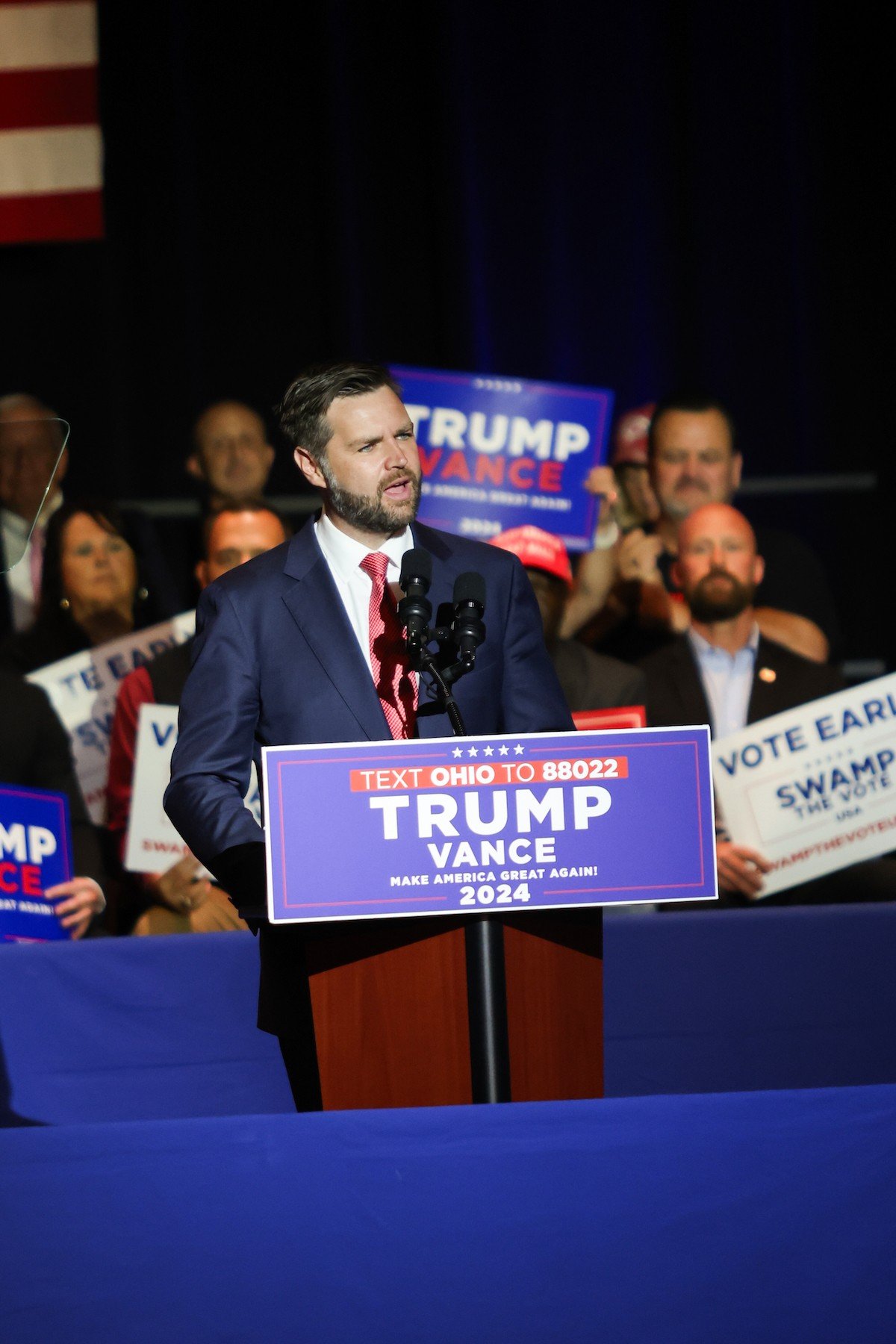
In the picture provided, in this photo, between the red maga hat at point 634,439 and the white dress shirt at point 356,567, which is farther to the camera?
the red maga hat at point 634,439

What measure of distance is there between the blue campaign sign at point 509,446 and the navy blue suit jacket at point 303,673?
189cm

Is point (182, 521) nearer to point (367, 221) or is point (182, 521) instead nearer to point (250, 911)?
point (367, 221)

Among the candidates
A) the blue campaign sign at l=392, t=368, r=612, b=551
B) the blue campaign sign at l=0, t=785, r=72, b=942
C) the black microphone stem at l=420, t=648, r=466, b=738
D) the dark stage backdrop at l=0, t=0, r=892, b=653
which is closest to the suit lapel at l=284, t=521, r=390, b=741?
the black microphone stem at l=420, t=648, r=466, b=738

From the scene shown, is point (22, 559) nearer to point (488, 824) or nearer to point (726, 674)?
point (726, 674)

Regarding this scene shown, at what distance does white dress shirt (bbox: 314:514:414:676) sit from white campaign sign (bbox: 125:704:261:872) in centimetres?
126

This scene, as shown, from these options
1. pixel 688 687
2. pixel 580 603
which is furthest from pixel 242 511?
pixel 688 687

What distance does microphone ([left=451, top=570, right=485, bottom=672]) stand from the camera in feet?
5.23

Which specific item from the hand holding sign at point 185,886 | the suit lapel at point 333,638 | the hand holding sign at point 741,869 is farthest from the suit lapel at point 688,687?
the suit lapel at point 333,638

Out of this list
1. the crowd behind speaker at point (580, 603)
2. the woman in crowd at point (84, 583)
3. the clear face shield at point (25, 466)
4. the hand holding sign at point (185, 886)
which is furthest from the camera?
the woman in crowd at point (84, 583)

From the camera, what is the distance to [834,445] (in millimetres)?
4875

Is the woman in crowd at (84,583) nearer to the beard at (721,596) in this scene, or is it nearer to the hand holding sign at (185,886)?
the hand holding sign at (185,886)

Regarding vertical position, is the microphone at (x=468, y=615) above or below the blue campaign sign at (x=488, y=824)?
above

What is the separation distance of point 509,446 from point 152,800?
1.27 metres

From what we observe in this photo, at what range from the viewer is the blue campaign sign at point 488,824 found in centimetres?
146
